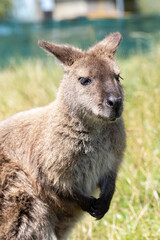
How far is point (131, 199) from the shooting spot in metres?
3.97

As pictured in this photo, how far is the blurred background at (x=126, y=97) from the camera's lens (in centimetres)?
382

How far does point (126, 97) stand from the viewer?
12.0ft

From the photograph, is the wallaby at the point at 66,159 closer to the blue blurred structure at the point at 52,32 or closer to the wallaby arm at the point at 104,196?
the wallaby arm at the point at 104,196

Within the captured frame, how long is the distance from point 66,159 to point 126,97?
3.03 ft

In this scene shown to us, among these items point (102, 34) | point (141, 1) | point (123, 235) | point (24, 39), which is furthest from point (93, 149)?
point (141, 1)

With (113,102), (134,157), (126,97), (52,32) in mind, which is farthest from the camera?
(52,32)

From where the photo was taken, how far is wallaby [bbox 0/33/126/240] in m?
3.16

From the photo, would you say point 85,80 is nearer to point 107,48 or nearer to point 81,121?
point 81,121

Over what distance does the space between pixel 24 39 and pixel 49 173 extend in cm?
→ 855

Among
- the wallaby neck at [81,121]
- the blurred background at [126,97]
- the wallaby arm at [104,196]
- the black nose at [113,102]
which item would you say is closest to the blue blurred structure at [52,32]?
the blurred background at [126,97]

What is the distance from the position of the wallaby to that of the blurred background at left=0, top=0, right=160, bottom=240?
1.75ft

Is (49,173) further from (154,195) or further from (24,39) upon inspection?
(24,39)

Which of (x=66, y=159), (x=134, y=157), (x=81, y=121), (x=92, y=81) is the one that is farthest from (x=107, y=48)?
(x=134, y=157)

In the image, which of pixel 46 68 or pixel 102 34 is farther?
pixel 102 34
